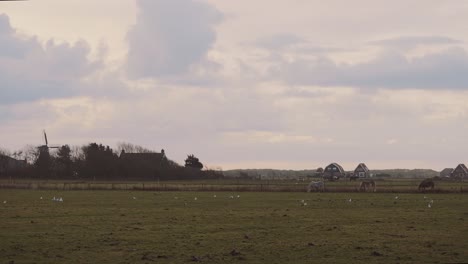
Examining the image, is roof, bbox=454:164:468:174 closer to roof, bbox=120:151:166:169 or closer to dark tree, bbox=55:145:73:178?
roof, bbox=120:151:166:169

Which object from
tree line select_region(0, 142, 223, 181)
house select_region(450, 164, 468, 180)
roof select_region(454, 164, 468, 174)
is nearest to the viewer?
tree line select_region(0, 142, 223, 181)

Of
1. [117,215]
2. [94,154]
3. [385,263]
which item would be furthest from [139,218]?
[94,154]

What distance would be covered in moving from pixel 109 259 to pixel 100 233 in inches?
254

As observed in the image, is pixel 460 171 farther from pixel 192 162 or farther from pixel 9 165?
pixel 9 165

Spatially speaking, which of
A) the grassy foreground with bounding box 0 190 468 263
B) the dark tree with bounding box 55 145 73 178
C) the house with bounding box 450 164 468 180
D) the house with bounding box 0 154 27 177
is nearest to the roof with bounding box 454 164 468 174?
the house with bounding box 450 164 468 180

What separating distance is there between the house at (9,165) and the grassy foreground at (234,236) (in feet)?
352

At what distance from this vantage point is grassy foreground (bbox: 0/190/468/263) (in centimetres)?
1841

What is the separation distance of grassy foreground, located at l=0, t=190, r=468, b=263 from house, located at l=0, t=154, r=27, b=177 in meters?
107

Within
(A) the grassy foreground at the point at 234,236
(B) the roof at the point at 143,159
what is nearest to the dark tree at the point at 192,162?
(B) the roof at the point at 143,159

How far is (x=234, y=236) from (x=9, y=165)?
13269 centimetres

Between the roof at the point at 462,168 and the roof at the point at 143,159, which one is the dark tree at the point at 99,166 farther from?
the roof at the point at 462,168

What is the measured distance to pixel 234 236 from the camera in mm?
23281

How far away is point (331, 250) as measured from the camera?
64.5ft

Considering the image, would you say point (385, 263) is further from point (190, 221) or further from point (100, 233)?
point (190, 221)
